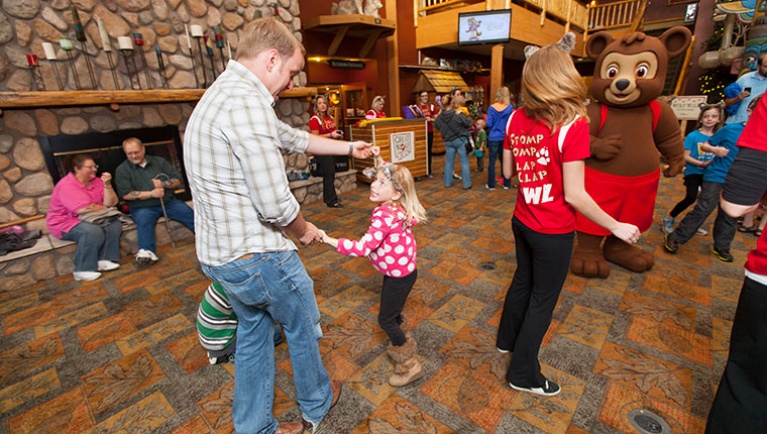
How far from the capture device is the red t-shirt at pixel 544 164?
140cm

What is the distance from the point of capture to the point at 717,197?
3.22 m

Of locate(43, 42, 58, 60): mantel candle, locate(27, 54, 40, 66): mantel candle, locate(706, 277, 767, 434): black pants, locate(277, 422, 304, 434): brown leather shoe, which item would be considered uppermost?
locate(43, 42, 58, 60): mantel candle

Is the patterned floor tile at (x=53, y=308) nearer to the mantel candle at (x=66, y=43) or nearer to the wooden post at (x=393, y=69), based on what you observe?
the mantel candle at (x=66, y=43)

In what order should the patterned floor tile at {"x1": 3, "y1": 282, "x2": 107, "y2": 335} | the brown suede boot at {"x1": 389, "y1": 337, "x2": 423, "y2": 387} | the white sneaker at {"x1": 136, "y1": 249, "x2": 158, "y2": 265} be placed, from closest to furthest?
the brown suede boot at {"x1": 389, "y1": 337, "x2": 423, "y2": 387} < the patterned floor tile at {"x1": 3, "y1": 282, "x2": 107, "y2": 335} < the white sneaker at {"x1": 136, "y1": 249, "x2": 158, "y2": 265}

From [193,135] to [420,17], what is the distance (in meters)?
10.5

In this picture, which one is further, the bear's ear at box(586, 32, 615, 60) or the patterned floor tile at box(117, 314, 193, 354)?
the bear's ear at box(586, 32, 615, 60)

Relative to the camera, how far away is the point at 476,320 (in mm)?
2463

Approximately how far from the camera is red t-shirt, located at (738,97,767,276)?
1.03 m

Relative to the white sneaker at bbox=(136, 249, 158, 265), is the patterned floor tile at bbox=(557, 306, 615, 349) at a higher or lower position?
lower

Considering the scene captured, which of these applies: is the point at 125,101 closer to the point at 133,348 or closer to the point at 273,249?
the point at 133,348

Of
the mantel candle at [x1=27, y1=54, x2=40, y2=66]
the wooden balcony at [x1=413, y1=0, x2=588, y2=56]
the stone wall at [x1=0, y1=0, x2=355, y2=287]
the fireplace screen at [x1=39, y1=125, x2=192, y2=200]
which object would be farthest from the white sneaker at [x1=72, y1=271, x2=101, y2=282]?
the wooden balcony at [x1=413, y1=0, x2=588, y2=56]

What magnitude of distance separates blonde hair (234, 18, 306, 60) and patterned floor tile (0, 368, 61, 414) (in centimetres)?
226

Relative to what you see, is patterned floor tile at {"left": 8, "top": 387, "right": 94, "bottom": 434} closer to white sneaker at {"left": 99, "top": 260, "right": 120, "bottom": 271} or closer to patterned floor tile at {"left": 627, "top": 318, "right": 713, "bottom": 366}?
white sneaker at {"left": 99, "top": 260, "right": 120, "bottom": 271}

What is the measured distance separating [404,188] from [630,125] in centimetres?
199
